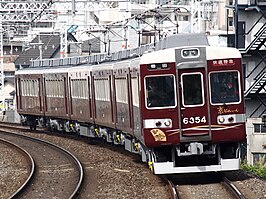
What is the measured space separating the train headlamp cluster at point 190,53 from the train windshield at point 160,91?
43cm

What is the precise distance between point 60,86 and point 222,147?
44.9ft

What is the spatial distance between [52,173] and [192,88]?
13.9ft

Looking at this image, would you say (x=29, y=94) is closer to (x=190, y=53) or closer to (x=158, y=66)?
(x=158, y=66)

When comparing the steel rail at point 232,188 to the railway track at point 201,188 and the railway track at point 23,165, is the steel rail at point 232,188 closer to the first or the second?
the railway track at point 201,188

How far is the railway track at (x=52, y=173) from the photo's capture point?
561 inches

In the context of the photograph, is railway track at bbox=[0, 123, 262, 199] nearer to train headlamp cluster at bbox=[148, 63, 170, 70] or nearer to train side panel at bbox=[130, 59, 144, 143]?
train side panel at bbox=[130, 59, 144, 143]

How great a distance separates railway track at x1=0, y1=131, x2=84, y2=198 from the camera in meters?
14.3

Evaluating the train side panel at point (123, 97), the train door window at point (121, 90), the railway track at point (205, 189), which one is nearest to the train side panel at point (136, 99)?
the train side panel at point (123, 97)

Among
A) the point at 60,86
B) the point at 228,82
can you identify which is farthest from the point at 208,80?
the point at 60,86

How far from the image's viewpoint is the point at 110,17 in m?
62.3

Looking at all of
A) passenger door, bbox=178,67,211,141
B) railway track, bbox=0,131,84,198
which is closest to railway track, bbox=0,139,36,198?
railway track, bbox=0,131,84,198

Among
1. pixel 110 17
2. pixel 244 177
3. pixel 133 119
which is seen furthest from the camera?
pixel 110 17

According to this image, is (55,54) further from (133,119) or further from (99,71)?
(133,119)

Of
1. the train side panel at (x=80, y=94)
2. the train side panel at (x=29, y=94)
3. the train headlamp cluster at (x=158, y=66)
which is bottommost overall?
the train side panel at (x=29, y=94)
